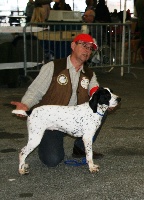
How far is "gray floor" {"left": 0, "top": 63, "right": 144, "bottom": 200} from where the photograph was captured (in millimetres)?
4828

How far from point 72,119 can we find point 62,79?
57 centimetres

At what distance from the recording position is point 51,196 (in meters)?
4.75

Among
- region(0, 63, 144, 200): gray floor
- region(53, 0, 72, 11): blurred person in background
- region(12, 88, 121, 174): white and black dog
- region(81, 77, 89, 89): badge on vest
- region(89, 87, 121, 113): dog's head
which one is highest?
region(53, 0, 72, 11): blurred person in background

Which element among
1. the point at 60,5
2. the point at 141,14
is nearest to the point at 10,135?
the point at 141,14

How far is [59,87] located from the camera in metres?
5.66

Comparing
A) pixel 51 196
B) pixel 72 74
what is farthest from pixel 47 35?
pixel 51 196

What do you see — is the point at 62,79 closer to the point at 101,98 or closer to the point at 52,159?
the point at 101,98

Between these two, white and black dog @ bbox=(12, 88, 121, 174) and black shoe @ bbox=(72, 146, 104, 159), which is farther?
black shoe @ bbox=(72, 146, 104, 159)

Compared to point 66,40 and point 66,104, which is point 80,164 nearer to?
point 66,104

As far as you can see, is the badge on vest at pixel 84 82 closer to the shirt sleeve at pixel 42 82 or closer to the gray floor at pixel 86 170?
the shirt sleeve at pixel 42 82

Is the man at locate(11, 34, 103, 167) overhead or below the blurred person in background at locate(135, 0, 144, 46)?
below

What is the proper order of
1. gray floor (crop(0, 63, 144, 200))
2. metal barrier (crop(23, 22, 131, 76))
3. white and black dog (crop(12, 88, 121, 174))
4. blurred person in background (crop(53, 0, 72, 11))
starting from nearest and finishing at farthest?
gray floor (crop(0, 63, 144, 200)) → white and black dog (crop(12, 88, 121, 174)) → metal barrier (crop(23, 22, 131, 76)) → blurred person in background (crop(53, 0, 72, 11))

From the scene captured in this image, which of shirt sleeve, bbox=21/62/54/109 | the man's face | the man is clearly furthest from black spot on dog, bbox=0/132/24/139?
the man's face

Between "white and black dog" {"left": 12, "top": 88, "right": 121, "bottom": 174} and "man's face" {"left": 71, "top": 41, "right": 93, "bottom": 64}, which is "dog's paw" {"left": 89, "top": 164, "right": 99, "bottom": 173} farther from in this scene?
"man's face" {"left": 71, "top": 41, "right": 93, "bottom": 64}
